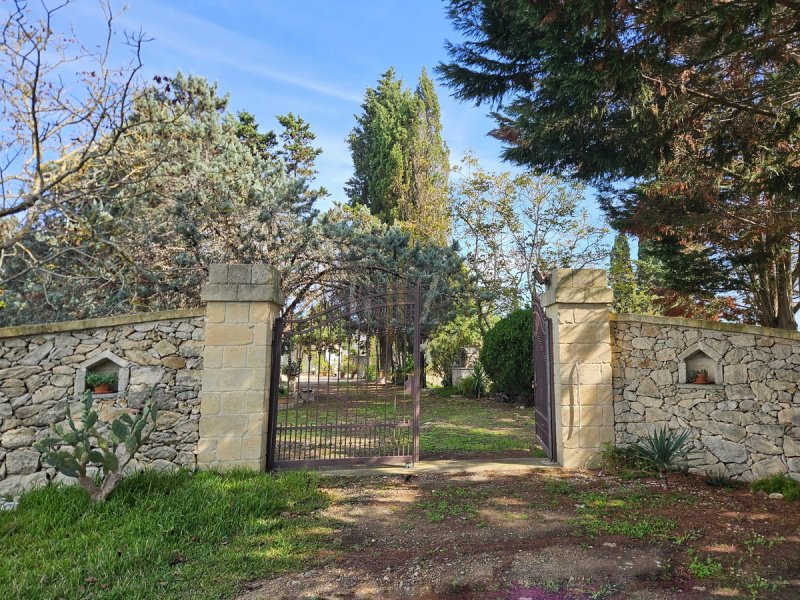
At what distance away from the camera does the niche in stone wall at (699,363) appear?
16.5 feet

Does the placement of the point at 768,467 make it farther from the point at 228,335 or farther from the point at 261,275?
the point at 228,335

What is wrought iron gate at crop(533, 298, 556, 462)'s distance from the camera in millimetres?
5645

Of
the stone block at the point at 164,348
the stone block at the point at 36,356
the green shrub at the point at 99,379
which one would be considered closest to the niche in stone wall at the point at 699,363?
the stone block at the point at 164,348

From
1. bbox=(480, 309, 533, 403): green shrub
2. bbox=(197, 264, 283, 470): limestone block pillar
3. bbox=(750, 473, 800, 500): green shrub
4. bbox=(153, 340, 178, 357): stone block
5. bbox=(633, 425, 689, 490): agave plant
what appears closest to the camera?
bbox=(750, 473, 800, 500): green shrub

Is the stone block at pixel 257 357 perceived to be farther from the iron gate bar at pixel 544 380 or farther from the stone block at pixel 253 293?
the iron gate bar at pixel 544 380

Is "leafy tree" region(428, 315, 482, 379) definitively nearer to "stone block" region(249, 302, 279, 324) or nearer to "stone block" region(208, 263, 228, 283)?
"stone block" region(249, 302, 279, 324)

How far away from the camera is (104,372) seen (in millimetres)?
5023

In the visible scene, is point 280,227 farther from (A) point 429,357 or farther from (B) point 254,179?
(A) point 429,357

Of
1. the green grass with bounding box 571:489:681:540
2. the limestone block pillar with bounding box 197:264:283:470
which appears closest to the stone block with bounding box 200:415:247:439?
the limestone block pillar with bounding box 197:264:283:470

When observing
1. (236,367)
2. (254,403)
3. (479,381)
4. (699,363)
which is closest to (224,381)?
(236,367)

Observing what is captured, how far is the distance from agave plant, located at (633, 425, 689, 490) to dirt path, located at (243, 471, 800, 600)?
18 cm

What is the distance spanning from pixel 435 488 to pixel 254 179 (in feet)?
25.9

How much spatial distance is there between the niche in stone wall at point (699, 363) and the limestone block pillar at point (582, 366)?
2.54 feet

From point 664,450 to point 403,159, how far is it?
17126mm
